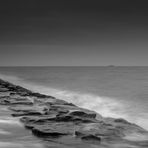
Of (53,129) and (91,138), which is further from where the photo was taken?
(53,129)

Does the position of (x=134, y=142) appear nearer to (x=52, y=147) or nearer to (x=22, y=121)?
(x=52, y=147)

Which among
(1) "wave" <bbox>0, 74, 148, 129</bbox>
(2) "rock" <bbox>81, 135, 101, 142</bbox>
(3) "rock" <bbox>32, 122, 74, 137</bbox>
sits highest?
(1) "wave" <bbox>0, 74, 148, 129</bbox>

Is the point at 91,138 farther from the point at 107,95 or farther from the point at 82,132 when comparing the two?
the point at 107,95

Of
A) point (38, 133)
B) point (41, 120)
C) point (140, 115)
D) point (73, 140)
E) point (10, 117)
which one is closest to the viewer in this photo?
point (73, 140)

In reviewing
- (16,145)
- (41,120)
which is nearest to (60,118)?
(41,120)

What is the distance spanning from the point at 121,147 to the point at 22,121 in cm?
383

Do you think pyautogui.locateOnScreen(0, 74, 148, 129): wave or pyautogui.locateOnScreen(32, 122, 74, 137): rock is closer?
pyautogui.locateOnScreen(32, 122, 74, 137): rock

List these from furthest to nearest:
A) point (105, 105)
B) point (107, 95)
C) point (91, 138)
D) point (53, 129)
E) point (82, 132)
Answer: point (107, 95) → point (105, 105) → point (53, 129) → point (82, 132) → point (91, 138)

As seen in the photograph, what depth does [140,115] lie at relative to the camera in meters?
19.2

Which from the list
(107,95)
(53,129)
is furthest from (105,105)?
(53,129)

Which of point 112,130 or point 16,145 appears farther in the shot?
point 112,130

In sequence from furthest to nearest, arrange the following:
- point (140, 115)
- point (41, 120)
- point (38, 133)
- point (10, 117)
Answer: point (140, 115) → point (10, 117) → point (41, 120) → point (38, 133)

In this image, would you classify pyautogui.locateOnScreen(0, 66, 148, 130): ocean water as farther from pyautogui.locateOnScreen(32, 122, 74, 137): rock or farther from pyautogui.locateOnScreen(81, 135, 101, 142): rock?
pyautogui.locateOnScreen(81, 135, 101, 142): rock

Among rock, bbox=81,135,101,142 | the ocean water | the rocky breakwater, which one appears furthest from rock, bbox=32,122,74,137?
the ocean water
